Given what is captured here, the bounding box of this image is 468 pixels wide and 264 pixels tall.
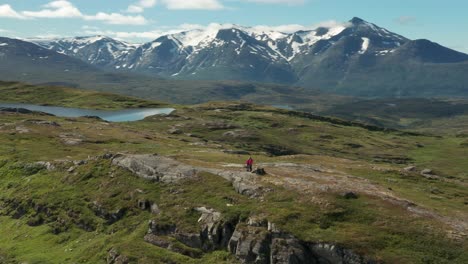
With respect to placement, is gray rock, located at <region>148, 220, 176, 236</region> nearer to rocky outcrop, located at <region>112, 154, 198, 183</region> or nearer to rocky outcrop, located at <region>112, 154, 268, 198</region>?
rocky outcrop, located at <region>112, 154, 268, 198</region>

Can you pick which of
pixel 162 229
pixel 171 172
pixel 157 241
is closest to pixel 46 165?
pixel 171 172

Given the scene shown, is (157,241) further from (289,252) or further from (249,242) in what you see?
(289,252)

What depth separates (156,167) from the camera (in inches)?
2256

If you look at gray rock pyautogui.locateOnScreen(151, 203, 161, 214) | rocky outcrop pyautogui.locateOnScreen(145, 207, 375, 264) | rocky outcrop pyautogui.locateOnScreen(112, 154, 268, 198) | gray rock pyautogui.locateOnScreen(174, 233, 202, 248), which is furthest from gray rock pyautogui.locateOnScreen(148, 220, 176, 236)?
rocky outcrop pyautogui.locateOnScreen(112, 154, 268, 198)

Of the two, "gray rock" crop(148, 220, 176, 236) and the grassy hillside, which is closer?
the grassy hillside

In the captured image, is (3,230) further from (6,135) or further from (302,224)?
(6,135)

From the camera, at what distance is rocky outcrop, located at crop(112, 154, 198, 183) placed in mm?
54562

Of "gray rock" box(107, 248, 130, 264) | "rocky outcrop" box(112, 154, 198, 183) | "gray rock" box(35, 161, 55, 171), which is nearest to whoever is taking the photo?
"gray rock" box(107, 248, 130, 264)

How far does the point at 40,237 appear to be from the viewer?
5150cm

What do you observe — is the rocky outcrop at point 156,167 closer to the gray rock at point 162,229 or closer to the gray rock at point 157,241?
the gray rock at point 162,229

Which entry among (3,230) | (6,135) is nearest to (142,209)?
(3,230)

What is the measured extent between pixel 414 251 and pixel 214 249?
57.9 ft

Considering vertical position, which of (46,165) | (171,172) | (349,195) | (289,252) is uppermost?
(349,195)

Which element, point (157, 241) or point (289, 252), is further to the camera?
point (157, 241)
